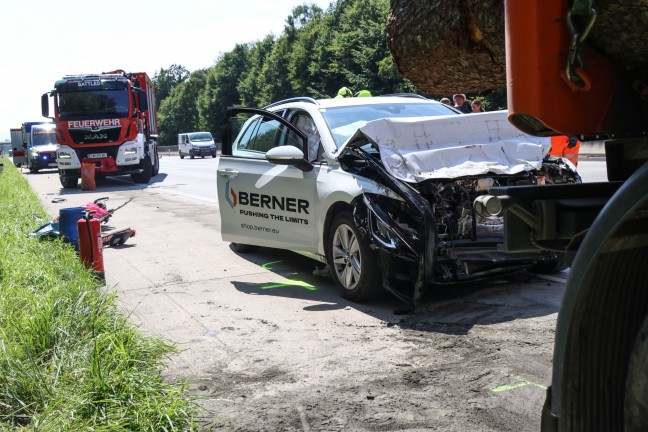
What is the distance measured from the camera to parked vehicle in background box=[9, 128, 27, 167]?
2095 inches

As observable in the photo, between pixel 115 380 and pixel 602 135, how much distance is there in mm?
2753

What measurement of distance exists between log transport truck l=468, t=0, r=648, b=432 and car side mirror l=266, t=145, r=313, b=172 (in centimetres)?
456

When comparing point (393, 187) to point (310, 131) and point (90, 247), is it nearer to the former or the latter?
point (310, 131)

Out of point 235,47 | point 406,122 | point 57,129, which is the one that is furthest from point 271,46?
point 406,122

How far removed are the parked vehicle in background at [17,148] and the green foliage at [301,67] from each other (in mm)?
16498

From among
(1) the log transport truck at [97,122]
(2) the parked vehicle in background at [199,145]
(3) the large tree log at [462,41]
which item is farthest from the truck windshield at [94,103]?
(2) the parked vehicle in background at [199,145]

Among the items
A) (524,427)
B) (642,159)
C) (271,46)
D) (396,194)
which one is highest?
(271,46)

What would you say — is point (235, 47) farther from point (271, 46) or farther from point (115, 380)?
point (115, 380)

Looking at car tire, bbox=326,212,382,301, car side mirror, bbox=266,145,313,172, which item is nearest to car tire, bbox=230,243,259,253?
car side mirror, bbox=266,145,313,172

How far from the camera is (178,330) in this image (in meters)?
5.46

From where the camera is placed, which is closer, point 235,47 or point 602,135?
point 602,135

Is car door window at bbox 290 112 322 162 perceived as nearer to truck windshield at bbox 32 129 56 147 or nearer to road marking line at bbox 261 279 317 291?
road marking line at bbox 261 279 317 291

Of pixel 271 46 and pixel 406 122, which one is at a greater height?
pixel 271 46

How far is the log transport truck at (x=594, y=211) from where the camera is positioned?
1.80m
